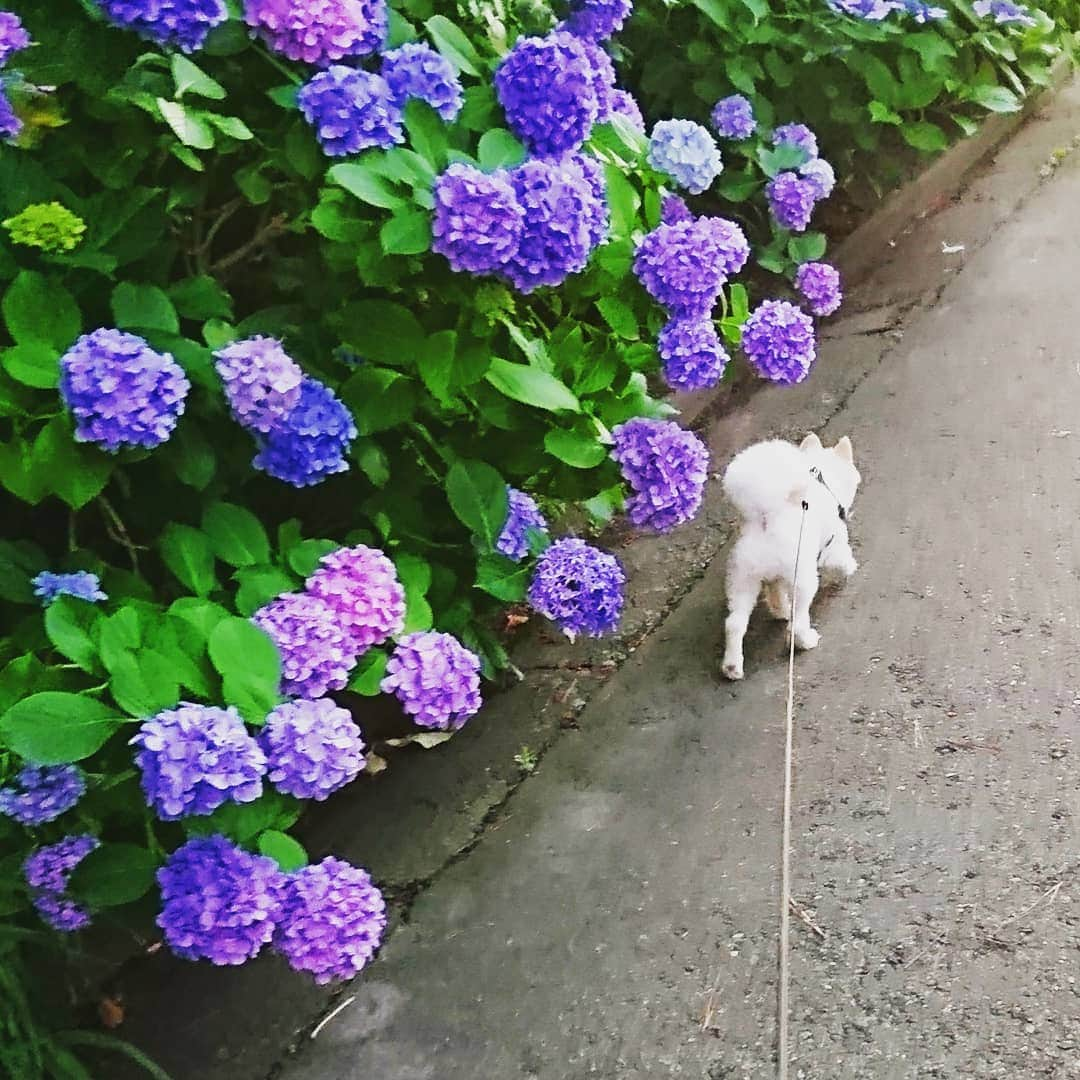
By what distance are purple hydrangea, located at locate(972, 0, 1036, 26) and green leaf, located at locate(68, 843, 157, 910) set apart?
3.39 metres

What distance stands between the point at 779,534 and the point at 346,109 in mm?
1155

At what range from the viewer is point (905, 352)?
328 centimetres

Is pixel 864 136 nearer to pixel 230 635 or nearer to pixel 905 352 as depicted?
pixel 905 352

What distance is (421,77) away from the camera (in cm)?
149

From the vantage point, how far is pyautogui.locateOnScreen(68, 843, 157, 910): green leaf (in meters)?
1.43

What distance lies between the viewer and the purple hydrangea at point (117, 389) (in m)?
1.33

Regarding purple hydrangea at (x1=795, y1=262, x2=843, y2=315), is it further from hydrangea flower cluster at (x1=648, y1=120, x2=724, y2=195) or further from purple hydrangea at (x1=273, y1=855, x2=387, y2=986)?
purple hydrangea at (x1=273, y1=855, x2=387, y2=986)

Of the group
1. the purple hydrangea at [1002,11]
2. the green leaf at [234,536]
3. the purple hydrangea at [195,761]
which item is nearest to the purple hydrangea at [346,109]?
the green leaf at [234,536]

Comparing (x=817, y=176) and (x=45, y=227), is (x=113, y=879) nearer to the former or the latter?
(x=45, y=227)

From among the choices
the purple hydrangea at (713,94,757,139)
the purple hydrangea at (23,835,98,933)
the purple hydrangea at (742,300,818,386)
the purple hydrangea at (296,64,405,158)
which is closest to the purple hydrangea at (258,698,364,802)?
the purple hydrangea at (23,835,98,933)

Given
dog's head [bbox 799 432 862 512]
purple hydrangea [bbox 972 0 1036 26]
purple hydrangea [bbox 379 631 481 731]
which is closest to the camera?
purple hydrangea [bbox 379 631 481 731]

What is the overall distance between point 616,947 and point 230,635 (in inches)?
33.4

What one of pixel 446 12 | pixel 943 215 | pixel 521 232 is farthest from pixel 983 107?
pixel 521 232

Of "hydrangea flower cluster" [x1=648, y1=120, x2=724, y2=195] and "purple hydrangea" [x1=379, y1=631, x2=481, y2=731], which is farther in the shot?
"hydrangea flower cluster" [x1=648, y1=120, x2=724, y2=195]
